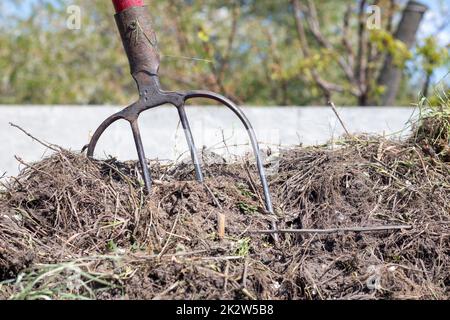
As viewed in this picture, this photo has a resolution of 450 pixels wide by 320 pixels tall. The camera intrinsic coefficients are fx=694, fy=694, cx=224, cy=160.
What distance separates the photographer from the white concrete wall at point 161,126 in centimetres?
329

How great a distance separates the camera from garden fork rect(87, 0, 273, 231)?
222 centimetres

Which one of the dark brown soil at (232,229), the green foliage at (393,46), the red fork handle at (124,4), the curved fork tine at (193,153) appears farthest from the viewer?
the green foliage at (393,46)

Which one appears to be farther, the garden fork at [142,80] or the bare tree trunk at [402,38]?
the bare tree trunk at [402,38]

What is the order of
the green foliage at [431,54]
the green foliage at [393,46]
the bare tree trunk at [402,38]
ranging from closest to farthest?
the green foliage at [431,54] → the green foliage at [393,46] → the bare tree trunk at [402,38]

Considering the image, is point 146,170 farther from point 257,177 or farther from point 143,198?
point 257,177

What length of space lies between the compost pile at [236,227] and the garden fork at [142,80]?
133 mm

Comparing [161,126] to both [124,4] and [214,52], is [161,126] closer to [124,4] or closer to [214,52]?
[124,4]

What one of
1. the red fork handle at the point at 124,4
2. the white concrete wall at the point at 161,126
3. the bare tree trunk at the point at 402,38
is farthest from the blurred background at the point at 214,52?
the red fork handle at the point at 124,4

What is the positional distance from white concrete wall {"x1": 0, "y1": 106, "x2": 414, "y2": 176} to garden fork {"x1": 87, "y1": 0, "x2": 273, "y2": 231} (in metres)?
0.90

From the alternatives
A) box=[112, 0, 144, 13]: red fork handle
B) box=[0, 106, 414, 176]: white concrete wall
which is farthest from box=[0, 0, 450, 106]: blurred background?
box=[112, 0, 144, 13]: red fork handle

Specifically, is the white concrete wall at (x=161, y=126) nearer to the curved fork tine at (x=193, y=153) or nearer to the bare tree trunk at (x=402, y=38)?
the curved fork tine at (x=193, y=153)

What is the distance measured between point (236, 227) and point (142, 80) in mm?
593
